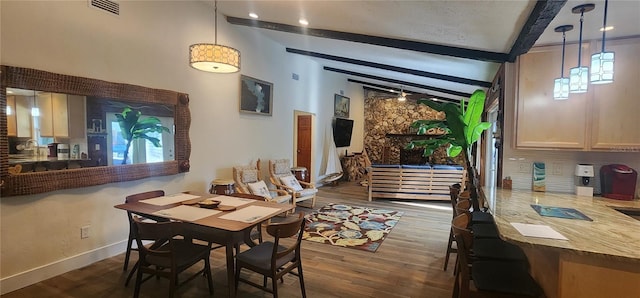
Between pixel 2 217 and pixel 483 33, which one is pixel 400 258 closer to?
pixel 483 33

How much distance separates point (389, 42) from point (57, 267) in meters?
4.59

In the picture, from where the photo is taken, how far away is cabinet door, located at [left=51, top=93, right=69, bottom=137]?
2.93 metres

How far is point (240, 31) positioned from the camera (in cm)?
522

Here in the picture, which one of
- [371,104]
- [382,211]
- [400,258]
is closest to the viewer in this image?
[400,258]

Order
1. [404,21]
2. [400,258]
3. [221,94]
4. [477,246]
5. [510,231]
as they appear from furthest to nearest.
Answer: [221,94] < [400,258] < [404,21] < [477,246] < [510,231]

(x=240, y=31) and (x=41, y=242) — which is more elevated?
(x=240, y=31)

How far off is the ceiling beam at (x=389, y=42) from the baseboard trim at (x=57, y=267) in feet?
12.1

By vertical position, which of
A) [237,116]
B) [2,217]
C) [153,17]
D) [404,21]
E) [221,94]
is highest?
[153,17]

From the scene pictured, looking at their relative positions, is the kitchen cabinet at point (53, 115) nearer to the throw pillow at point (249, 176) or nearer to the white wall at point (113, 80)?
A: the white wall at point (113, 80)

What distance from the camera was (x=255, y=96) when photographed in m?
5.65

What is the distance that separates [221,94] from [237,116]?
0.53m

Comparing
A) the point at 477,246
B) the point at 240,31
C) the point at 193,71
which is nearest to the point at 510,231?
the point at 477,246

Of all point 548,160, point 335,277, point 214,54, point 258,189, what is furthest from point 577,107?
point 258,189

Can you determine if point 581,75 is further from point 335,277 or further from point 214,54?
point 214,54
